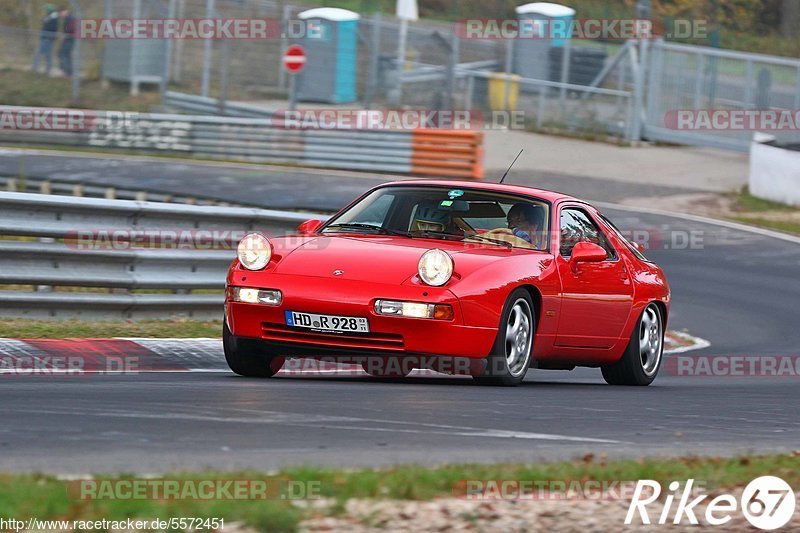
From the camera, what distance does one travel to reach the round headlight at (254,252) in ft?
28.5

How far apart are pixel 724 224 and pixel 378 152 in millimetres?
7643

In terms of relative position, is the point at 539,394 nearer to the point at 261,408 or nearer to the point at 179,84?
the point at 261,408

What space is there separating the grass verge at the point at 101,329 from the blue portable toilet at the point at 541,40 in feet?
74.7

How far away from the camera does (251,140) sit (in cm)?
2848

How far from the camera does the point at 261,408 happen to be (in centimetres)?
700

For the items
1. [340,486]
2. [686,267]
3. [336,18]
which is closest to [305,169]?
[336,18]

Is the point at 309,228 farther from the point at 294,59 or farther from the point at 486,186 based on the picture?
the point at 294,59

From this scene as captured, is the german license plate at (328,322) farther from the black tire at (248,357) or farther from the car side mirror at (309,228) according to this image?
the car side mirror at (309,228)

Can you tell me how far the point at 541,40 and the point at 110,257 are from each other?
24.7m

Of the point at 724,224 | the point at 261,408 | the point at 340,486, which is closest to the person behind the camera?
the point at 340,486

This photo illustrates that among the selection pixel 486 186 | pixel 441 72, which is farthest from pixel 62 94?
pixel 486 186

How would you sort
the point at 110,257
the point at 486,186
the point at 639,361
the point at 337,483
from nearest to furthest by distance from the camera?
the point at 337,483, the point at 486,186, the point at 639,361, the point at 110,257
